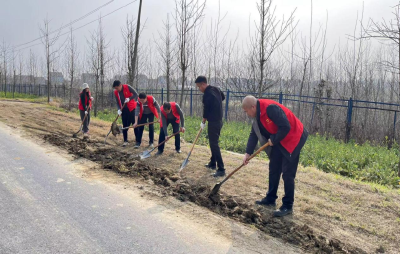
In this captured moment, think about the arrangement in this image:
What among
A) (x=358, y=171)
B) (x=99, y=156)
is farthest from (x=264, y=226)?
(x=99, y=156)

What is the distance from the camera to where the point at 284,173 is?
4.04 meters

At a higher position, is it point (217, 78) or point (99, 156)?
point (217, 78)

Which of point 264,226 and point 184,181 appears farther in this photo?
point 184,181

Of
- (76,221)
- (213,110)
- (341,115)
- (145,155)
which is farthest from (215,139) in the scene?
(341,115)

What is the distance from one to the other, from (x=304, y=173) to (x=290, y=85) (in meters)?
12.4

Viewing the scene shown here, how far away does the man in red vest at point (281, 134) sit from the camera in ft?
12.6

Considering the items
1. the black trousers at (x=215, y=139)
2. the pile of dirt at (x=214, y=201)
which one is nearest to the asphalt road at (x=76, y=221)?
the pile of dirt at (x=214, y=201)

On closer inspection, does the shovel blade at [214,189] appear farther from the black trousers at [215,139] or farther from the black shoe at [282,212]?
the black trousers at [215,139]

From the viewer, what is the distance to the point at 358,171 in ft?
21.3

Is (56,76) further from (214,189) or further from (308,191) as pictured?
(308,191)

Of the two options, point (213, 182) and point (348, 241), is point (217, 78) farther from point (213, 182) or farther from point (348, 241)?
point (348, 241)

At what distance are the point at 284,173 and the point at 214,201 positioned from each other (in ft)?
3.62

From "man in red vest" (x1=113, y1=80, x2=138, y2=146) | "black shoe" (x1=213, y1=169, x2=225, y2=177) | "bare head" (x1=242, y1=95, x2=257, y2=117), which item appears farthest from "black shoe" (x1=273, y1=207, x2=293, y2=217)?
"man in red vest" (x1=113, y1=80, x2=138, y2=146)

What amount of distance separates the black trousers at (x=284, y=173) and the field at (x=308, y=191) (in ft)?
0.79
